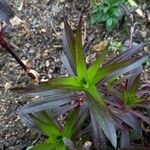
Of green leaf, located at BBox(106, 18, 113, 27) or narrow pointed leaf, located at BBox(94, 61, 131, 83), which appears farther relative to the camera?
green leaf, located at BBox(106, 18, 113, 27)

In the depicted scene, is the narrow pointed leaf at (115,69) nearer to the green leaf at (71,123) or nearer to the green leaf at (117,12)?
the green leaf at (71,123)

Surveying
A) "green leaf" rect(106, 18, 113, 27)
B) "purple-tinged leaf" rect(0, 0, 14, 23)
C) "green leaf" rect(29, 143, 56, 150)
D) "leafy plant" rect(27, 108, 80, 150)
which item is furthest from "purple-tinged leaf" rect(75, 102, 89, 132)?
"green leaf" rect(106, 18, 113, 27)

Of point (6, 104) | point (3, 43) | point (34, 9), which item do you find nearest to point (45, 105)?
point (3, 43)

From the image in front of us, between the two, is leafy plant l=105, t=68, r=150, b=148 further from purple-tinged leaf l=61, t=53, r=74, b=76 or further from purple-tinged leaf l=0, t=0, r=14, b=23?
purple-tinged leaf l=0, t=0, r=14, b=23

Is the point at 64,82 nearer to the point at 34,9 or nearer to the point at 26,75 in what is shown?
the point at 26,75

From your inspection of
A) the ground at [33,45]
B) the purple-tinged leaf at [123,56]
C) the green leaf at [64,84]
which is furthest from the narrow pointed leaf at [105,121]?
the ground at [33,45]

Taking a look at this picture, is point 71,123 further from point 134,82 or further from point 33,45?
point 33,45
